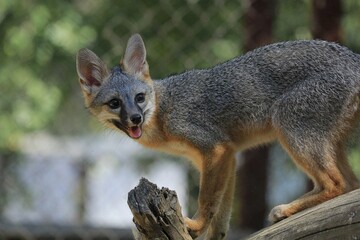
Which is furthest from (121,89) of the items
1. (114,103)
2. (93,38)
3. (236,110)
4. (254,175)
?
(93,38)

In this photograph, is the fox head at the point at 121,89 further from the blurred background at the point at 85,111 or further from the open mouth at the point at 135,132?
the blurred background at the point at 85,111

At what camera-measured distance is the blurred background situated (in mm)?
7477

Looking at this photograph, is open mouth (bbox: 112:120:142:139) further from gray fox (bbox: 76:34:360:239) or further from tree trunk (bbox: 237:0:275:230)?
tree trunk (bbox: 237:0:275:230)

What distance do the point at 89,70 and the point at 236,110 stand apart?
84cm

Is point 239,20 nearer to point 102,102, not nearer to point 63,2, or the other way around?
point 63,2

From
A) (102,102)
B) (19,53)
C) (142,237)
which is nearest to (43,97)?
(19,53)

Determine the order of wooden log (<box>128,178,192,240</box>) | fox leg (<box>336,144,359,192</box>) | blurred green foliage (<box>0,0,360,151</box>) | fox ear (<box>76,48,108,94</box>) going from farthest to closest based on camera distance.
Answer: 1. blurred green foliage (<box>0,0,360,151</box>)
2. fox ear (<box>76,48,108,94</box>)
3. fox leg (<box>336,144,359,192</box>)
4. wooden log (<box>128,178,192,240</box>)

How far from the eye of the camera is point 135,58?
5621 mm

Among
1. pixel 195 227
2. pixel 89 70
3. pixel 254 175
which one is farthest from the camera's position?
pixel 254 175

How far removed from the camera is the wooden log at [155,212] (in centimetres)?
419

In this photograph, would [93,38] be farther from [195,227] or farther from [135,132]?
[195,227]

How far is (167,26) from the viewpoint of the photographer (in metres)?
7.98

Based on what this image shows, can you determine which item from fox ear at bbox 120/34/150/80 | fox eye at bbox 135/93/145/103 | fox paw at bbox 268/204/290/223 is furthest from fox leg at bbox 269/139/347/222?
fox ear at bbox 120/34/150/80

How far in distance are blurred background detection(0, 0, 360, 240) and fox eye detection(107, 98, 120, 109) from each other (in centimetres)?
204
